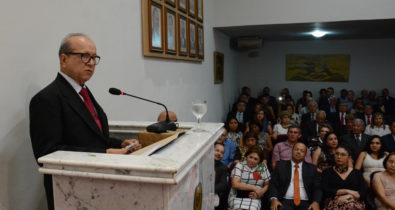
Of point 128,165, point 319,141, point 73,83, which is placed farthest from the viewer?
point 319,141

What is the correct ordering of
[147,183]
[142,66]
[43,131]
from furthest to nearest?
[142,66] < [43,131] < [147,183]

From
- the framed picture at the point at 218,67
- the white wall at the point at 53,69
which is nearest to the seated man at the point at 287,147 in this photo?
the white wall at the point at 53,69

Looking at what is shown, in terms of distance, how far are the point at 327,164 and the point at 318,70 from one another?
598 cm

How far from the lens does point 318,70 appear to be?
9.30 meters

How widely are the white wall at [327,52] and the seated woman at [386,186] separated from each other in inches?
251

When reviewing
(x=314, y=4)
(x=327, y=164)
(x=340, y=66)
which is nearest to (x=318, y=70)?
(x=340, y=66)

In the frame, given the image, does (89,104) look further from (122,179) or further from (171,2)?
(171,2)

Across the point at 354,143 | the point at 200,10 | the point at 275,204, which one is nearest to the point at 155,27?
the point at 200,10

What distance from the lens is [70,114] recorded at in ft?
4.42

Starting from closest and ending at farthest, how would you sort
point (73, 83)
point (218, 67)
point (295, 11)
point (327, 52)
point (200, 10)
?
point (73, 83) < point (200, 10) < point (295, 11) < point (218, 67) < point (327, 52)

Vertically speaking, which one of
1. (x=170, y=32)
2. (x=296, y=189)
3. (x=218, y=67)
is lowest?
(x=296, y=189)

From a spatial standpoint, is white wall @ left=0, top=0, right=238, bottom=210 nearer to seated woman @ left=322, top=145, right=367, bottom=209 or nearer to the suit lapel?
the suit lapel

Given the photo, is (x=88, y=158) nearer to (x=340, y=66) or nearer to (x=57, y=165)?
(x=57, y=165)

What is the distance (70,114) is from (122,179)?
553mm
